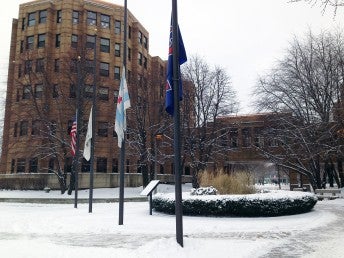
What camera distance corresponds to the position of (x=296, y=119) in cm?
2828

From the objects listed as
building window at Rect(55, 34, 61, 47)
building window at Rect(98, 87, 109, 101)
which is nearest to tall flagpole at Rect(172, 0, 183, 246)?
building window at Rect(98, 87, 109, 101)

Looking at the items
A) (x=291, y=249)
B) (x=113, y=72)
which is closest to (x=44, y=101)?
(x=113, y=72)

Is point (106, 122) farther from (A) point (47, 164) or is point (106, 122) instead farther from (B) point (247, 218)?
(B) point (247, 218)

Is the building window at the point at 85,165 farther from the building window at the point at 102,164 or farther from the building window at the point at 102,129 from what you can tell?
the building window at the point at 102,129

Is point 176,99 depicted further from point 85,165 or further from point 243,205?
point 85,165

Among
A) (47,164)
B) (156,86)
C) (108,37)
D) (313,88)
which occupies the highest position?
(108,37)

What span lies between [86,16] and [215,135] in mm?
20931

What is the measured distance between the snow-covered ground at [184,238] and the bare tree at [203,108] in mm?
19264

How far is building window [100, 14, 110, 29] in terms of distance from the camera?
42.9 meters

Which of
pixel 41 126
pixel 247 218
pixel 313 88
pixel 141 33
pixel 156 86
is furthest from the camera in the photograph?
pixel 141 33

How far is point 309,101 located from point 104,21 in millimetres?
26957

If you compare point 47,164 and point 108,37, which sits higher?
point 108,37

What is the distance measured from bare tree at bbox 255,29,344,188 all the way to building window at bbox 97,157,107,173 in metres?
18.3

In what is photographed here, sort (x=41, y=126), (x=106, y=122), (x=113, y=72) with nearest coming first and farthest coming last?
(x=41, y=126), (x=106, y=122), (x=113, y=72)
